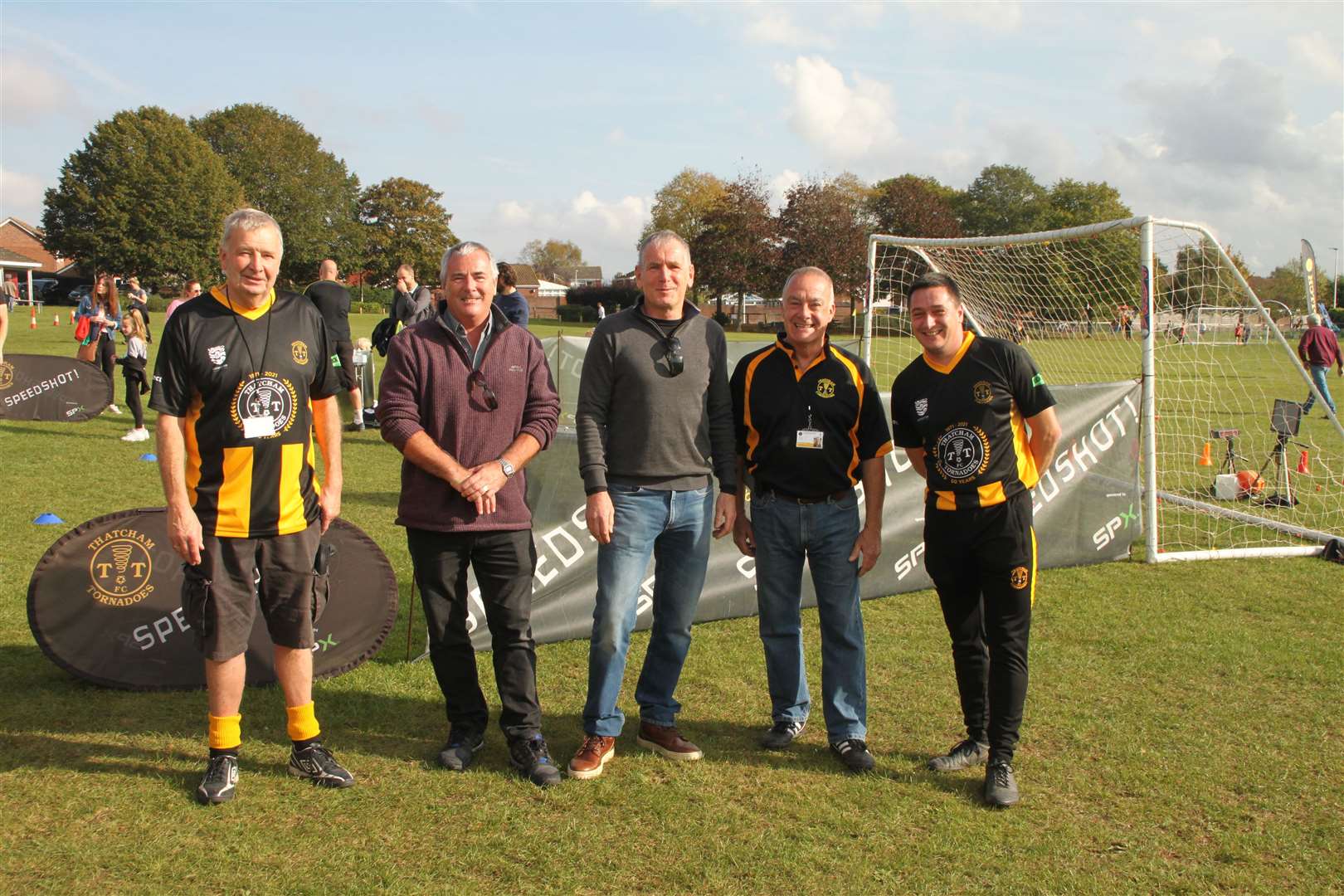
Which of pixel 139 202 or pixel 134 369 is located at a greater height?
pixel 139 202

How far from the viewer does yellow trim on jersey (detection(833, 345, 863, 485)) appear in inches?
154

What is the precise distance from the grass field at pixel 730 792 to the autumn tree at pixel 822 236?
157 feet

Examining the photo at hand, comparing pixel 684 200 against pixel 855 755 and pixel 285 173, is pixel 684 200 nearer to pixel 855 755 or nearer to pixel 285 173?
pixel 285 173

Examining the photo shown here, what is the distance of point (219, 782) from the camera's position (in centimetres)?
356

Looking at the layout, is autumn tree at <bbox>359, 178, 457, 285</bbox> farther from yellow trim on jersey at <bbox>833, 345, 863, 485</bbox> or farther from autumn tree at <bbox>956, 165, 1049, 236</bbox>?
yellow trim on jersey at <bbox>833, 345, 863, 485</bbox>

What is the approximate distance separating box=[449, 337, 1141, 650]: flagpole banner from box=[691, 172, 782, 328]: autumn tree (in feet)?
162

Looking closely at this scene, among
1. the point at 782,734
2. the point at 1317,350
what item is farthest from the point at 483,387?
the point at 1317,350

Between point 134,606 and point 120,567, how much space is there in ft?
0.63

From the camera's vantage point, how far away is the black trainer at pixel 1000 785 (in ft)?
11.8

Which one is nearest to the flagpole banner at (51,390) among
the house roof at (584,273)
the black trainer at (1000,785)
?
the black trainer at (1000,785)

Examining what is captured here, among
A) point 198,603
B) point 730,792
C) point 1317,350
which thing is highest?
point 1317,350

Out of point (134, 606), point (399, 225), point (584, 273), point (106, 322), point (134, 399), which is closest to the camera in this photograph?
point (134, 606)

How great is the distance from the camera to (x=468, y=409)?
3701 mm

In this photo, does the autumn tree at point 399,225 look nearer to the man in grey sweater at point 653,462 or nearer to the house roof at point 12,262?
the house roof at point 12,262
